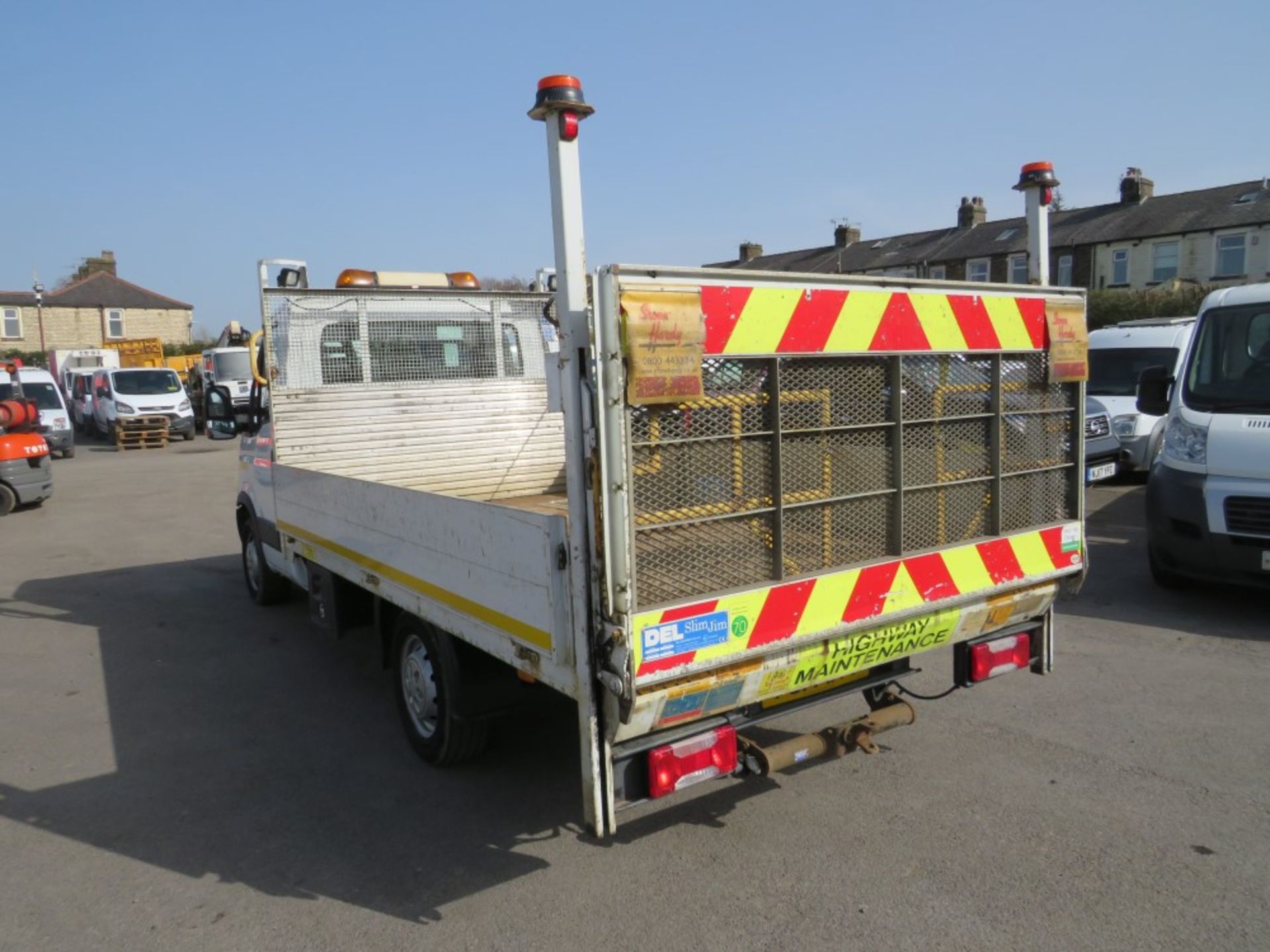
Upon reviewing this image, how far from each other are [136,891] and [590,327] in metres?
2.79

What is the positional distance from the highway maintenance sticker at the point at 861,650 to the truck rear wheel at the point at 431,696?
1.50 metres

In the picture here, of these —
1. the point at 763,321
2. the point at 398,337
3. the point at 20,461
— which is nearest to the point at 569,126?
the point at 763,321

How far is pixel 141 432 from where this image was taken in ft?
81.0

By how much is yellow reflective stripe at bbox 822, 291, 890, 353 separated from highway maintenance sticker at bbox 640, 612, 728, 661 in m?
1.06

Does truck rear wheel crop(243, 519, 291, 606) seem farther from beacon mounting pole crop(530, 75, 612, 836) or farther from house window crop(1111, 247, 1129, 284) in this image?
house window crop(1111, 247, 1129, 284)

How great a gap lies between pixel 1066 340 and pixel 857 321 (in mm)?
1278

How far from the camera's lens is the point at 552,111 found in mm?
2865

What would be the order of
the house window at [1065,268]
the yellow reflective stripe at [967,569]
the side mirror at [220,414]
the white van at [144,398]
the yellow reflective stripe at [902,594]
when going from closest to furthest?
1. the yellow reflective stripe at [902,594]
2. the yellow reflective stripe at [967,569]
3. the side mirror at [220,414]
4. the white van at [144,398]
5. the house window at [1065,268]

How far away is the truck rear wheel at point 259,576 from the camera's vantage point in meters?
7.66

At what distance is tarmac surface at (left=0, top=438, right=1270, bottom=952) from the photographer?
322 cm

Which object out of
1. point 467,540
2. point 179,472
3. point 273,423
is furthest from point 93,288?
point 467,540

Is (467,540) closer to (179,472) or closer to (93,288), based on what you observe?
(179,472)

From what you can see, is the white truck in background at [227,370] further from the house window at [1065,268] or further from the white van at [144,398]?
the house window at [1065,268]

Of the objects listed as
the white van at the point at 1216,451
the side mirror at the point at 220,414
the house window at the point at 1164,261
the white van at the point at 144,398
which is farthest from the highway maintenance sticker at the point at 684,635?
the house window at the point at 1164,261
